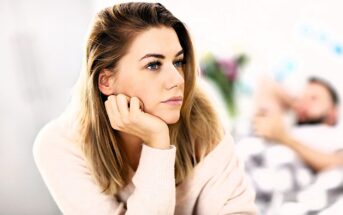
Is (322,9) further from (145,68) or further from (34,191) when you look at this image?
(34,191)

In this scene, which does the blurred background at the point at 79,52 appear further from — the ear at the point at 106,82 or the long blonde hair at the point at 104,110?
the ear at the point at 106,82

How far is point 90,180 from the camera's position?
42.7 inches

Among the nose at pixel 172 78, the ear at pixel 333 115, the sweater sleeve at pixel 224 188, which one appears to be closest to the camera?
the nose at pixel 172 78

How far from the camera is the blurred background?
2.11 m

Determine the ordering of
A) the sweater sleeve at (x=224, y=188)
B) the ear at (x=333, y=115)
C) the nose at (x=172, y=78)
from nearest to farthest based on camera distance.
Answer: the nose at (x=172, y=78) → the sweater sleeve at (x=224, y=188) → the ear at (x=333, y=115)

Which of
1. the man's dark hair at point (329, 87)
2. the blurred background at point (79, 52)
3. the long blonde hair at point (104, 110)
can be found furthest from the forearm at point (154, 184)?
the man's dark hair at point (329, 87)

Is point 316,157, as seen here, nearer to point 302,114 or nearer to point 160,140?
point 302,114

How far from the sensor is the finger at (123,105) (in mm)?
1021

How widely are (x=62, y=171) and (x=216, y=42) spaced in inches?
51.1

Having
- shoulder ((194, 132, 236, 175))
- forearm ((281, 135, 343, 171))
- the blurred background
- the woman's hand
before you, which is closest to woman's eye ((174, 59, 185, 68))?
the woman's hand

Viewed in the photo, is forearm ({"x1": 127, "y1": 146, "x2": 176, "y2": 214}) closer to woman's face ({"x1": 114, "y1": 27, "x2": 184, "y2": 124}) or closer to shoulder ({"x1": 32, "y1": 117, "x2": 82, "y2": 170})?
woman's face ({"x1": 114, "y1": 27, "x2": 184, "y2": 124})

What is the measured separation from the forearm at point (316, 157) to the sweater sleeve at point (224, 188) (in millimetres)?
981

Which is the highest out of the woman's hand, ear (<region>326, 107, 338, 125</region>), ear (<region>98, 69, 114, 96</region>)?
ear (<region>98, 69, 114, 96</region>)

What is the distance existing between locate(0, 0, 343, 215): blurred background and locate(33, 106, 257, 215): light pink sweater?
100cm
